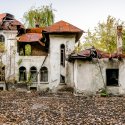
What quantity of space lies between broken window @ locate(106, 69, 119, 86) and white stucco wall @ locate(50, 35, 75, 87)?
6.69m

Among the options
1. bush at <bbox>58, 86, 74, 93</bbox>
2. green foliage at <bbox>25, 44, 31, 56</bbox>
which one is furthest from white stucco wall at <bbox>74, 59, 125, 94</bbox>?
green foliage at <bbox>25, 44, 31, 56</bbox>

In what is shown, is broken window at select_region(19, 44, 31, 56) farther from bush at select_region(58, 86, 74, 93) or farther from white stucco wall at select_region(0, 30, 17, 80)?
bush at select_region(58, 86, 74, 93)

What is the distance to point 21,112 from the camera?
17453 millimetres

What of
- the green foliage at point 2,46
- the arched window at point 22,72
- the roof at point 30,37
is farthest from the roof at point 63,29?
the arched window at point 22,72

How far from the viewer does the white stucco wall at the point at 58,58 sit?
34875 mm

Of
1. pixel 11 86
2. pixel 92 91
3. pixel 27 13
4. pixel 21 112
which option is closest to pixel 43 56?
pixel 11 86

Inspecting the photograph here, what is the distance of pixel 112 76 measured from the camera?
28.7m

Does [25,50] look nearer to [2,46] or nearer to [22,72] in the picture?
[22,72]

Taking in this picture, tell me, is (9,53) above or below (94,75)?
above

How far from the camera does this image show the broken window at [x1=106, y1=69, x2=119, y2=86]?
28578mm

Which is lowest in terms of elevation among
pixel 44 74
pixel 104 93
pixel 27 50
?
pixel 104 93

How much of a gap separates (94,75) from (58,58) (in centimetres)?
773

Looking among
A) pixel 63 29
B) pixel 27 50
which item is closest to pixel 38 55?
pixel 27 50

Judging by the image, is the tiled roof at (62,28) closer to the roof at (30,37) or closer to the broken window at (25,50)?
the broken window at (25,50)
